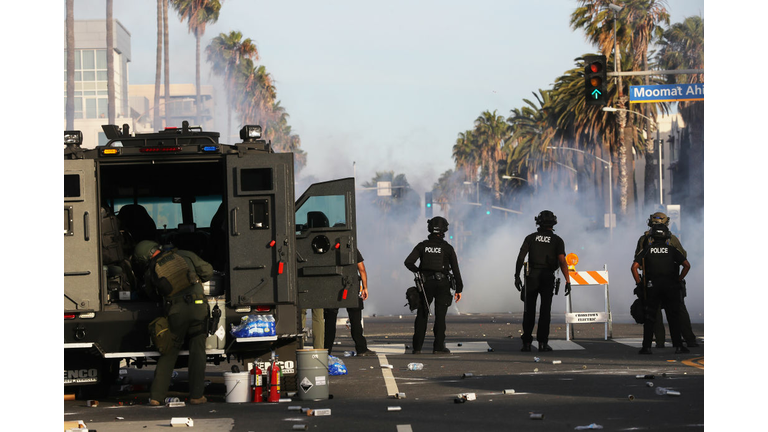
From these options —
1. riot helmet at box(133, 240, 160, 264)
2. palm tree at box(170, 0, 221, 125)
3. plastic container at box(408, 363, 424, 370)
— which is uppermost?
palm tree at box(170, 0, 221, 125)

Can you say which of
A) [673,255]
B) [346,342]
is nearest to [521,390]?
[673,255]

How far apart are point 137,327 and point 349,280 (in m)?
2.34

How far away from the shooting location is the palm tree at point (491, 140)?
10275cm

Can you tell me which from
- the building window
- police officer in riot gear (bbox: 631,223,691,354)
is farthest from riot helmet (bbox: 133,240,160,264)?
the building window

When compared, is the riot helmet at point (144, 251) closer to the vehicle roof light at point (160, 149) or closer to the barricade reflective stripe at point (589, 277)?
the vehicle roof light at point (160, 149)

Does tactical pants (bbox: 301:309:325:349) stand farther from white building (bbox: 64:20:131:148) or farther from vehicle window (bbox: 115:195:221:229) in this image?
white building (bbox: 64:20:131:148)

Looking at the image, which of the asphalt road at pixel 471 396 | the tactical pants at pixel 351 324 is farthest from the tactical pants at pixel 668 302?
the tactical pants at pixel 351 324

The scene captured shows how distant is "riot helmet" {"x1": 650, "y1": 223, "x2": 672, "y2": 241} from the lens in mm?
16219

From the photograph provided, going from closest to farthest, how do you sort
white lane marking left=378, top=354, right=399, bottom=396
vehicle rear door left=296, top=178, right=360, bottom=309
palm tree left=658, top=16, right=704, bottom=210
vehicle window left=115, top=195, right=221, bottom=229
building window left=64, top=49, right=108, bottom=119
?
1. white lane marking left=378, top=354, right=399, bottom=396
2. vehicle rear door left=296, top=178, right=360, bottom=309
3. vehicle window left=115, top=195, right=221, bottom=229
4. palm tree left=658, top=16, right=704, bottom=210
5. building window left=64, top=49, right=108, bottom=119

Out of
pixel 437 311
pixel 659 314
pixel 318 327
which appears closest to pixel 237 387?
pixel 318 327

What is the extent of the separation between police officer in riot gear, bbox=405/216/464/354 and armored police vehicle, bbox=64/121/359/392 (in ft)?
15.0

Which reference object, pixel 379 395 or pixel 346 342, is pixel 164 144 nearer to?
pixel 379 395

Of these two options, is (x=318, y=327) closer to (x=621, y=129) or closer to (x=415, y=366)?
(x=415, y=366)

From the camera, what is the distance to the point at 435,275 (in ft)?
55.2
